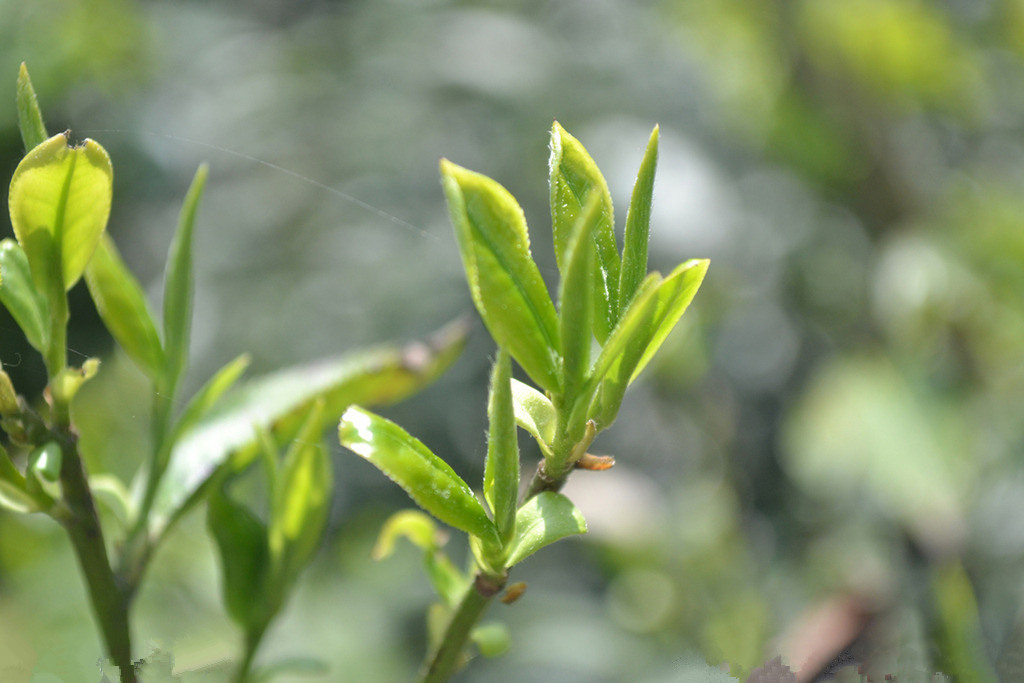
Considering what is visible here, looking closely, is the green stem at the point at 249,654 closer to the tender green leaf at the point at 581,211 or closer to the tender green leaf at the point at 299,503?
the tender green leaf at the point at 299,503

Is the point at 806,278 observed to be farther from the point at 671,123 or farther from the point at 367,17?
the point at 367,17

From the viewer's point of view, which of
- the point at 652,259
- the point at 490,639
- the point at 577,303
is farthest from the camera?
the point at 652,259

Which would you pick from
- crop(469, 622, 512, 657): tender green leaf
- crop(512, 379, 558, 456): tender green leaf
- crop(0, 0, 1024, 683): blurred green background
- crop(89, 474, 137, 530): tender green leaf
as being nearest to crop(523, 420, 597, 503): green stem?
crop(512, 379, 558, 456): tender green leaf

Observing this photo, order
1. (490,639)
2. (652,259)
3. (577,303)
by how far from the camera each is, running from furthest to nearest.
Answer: (652,259), (490,639), (577,303)

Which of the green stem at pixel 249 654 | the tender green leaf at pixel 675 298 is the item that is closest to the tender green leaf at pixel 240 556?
the green stem at pixel 249 654

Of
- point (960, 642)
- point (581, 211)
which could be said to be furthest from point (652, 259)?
point (581, 211)

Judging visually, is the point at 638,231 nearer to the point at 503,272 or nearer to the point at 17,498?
the point at 503,272

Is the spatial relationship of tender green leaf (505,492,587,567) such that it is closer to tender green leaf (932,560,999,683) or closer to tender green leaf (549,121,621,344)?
tender green leaf (549,121,621,344)

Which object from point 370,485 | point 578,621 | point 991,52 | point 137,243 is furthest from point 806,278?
point 137,243
